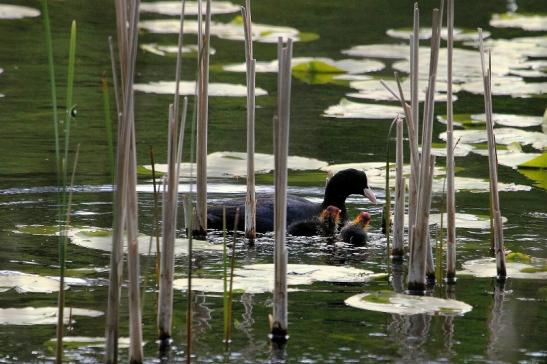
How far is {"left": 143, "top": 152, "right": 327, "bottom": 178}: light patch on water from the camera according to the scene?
9.29 m

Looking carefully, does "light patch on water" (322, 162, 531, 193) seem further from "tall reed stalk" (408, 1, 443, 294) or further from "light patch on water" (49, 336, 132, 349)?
"light patch on water" (49, 336, 132, 349)

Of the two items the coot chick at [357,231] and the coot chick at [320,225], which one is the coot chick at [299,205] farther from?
the coot chick at [357,231]

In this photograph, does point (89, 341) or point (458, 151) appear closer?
point (89, 341)

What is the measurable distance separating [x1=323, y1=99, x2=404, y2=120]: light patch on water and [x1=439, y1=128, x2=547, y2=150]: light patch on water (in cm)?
81

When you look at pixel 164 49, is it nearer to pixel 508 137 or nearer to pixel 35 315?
pixel 508 137

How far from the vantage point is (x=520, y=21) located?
16.8 m

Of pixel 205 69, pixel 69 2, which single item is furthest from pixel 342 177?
pixel 69 2

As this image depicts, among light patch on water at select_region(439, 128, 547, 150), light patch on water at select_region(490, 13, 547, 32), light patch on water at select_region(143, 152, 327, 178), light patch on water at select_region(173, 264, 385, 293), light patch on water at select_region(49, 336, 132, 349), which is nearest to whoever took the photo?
light patch on water at select_region(49, 336, 132, 349)

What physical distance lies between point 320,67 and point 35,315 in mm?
8527

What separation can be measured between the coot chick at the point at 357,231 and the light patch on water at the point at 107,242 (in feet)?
2.84

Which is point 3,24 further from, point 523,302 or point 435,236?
point 523,302

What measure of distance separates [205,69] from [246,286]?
1.38m

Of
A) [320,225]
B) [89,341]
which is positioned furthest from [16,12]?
[89,341]

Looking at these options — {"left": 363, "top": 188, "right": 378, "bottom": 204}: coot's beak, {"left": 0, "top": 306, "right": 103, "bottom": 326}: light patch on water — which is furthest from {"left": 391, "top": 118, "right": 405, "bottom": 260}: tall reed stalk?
{"left": 0, "top": 306, "right": 103, "bottom": 326}: light patch on water
